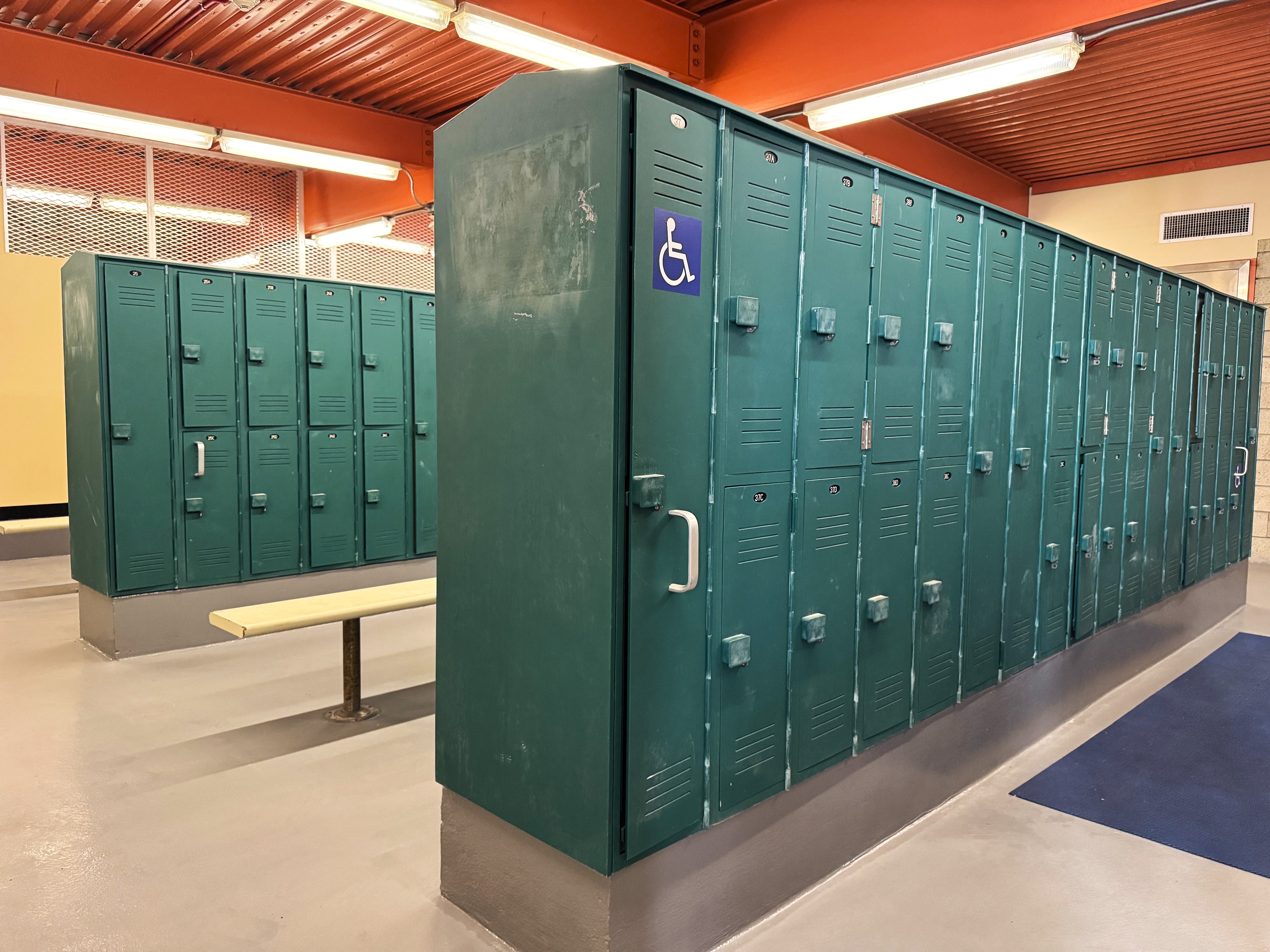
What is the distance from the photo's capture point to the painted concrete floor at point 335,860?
91.6 inches

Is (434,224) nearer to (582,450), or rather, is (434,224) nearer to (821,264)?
(582,450)

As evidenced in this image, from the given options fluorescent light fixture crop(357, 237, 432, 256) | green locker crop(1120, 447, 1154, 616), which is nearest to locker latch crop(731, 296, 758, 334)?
green locker crop(1120, 447, 1154, 616)

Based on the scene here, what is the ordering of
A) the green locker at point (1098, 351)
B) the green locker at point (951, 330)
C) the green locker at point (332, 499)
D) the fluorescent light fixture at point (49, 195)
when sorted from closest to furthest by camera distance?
1. the green locker at point (951, 330)
2. the green locker at point (1098, 351)
3. the green locker at point (332, 499)
4. the fluorescent light fixture at point (49, 195)

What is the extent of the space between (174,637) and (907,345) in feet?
14.6

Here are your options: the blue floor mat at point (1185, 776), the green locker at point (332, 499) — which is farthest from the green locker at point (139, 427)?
the blue floor mat at point (1185, 776)

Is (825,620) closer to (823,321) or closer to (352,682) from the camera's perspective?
(823,321)

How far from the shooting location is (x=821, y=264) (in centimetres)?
244

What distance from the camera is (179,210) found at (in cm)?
816

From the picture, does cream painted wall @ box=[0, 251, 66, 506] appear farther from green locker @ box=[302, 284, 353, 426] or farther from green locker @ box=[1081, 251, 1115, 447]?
green locker @ box=[1081, 251, 1115, 447]

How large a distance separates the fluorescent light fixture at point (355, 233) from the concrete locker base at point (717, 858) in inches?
280

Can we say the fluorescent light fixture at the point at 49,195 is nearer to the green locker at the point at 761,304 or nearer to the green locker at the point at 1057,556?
the green locker at the point at 761,304

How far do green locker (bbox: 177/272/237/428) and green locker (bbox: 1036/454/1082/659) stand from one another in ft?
14.9

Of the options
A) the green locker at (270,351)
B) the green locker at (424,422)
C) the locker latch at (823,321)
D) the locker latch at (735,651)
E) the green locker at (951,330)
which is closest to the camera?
the locker latch at (735,651)

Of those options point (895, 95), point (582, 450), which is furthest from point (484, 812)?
point (895, 95)
